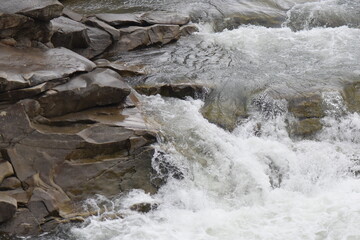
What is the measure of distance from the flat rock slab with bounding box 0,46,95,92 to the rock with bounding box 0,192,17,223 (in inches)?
60.4

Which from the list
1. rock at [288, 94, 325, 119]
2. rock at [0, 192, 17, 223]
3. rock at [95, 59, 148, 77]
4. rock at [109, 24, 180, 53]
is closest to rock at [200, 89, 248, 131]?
rock at [288, 94, 325, 119]

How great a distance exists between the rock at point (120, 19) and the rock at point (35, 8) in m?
2.38

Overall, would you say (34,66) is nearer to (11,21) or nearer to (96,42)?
(11,21)

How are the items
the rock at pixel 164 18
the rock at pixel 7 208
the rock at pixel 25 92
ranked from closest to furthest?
the rock at pixel 7 208 → the rock at pixel 25 92 → the rock at pixel 164 18

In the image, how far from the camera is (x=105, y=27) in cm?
1124

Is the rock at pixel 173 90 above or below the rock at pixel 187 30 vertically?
below

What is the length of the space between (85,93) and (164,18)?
15.3 ft

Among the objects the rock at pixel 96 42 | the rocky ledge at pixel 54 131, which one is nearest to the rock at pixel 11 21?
the rocky ledge at pixel 54 131

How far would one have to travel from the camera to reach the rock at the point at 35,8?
28.9ft

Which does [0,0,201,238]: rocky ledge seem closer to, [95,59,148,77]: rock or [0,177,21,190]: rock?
[0,177,21,190]: rock

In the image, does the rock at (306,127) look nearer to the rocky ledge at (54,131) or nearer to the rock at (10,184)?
the rocky ledge at (54,131)

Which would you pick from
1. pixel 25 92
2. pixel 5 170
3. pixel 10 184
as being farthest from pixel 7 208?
pixel 25 92

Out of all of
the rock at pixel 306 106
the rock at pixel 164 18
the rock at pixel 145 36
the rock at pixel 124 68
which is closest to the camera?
the rock at pixel 306 106

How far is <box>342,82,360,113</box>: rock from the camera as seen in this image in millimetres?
9734
